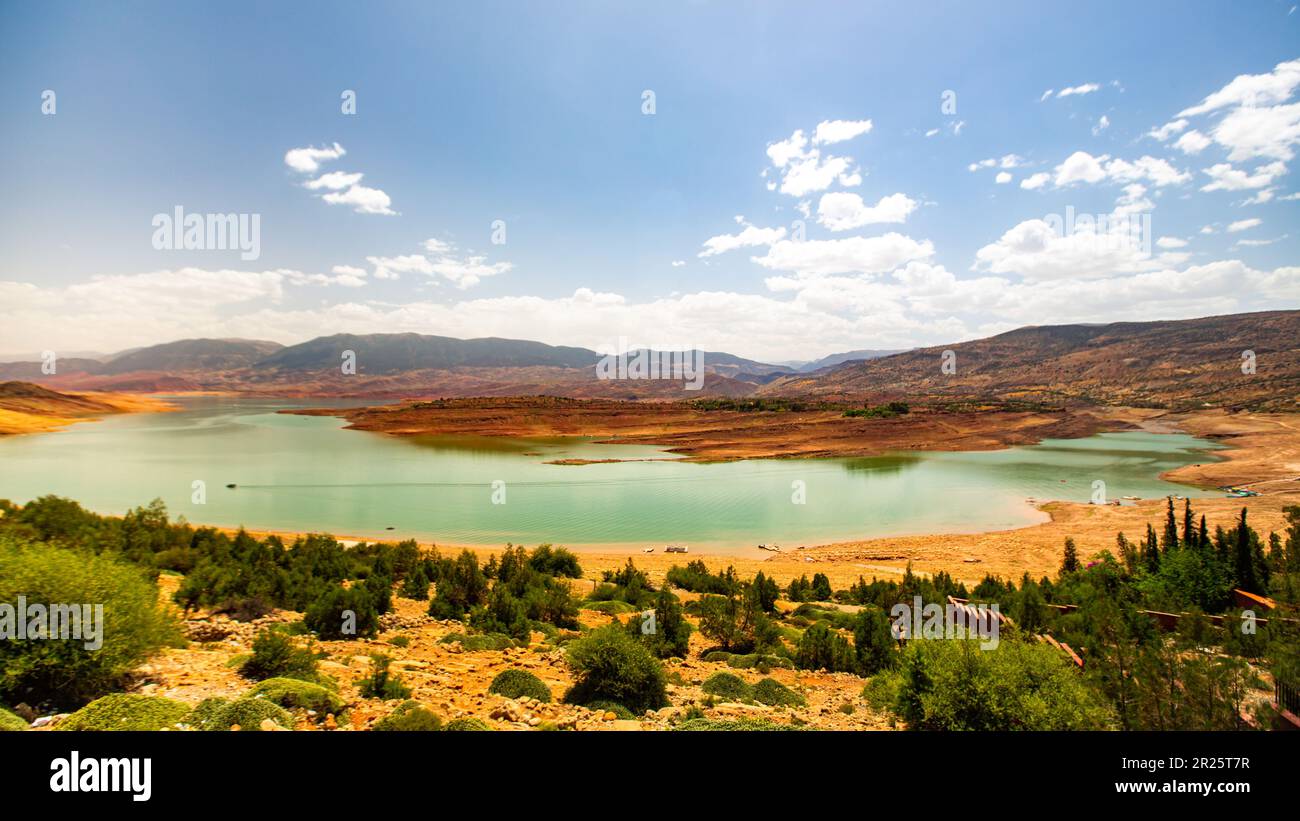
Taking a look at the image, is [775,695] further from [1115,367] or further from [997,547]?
[1115,367]

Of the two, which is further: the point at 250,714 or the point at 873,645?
the point at 873,645

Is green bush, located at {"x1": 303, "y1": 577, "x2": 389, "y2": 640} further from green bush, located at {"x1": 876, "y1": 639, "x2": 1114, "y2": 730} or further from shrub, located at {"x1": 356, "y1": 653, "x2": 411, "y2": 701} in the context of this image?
green bush, located at {"x1": 876, "y1": 639, "x2": 1114, "y2": 730}

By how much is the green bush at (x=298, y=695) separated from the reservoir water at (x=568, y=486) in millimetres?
15923

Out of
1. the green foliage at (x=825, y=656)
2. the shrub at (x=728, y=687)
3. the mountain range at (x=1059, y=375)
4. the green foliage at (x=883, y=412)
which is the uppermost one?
the mountain range at (x=1059, y=375)

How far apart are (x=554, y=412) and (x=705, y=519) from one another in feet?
144

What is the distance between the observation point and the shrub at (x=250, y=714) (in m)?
4.88

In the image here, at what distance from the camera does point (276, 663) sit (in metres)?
6.67

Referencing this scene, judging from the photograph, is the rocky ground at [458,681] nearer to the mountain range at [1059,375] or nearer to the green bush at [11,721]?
the green bush at [11,721]

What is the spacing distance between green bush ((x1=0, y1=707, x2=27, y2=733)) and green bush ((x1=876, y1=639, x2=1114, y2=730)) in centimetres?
866

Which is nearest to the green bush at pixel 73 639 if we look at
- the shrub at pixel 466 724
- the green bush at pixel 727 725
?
the shrub at pixel 466 724

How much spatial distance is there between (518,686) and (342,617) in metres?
4.54

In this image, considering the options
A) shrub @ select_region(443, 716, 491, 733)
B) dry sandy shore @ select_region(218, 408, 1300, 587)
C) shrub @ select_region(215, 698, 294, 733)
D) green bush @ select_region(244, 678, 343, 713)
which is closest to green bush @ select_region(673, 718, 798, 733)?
shrub @ select_region(443, 716, 491, 733)

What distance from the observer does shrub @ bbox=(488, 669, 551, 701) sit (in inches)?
276

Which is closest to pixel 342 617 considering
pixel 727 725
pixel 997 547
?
pixel 727 725
